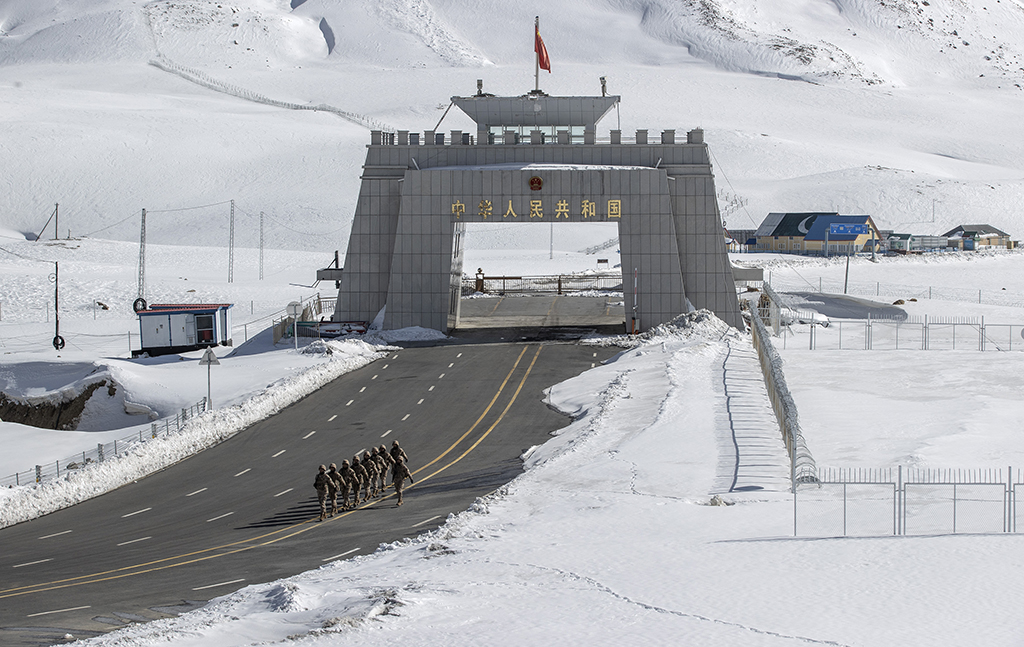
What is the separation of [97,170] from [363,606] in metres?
141

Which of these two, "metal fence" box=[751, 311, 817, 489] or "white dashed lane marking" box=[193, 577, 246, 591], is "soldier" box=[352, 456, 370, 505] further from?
"metal fence" box=[751, 311, 817, 489]

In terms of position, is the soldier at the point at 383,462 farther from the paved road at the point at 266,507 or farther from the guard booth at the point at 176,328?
the guard booth at the point at 176,328

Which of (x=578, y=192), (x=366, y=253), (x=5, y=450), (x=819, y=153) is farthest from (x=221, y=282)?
(x=819, y=153)

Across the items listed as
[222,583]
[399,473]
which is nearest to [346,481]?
[399,473]

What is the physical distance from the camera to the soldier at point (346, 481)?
30.0m

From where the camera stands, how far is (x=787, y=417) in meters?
31.8

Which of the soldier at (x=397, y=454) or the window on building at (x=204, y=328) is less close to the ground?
the window on building at (x=204, y=328)

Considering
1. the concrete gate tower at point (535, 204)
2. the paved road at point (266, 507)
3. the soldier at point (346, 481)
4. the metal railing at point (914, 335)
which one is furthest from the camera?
the concrete gate tower at point (535, 204)

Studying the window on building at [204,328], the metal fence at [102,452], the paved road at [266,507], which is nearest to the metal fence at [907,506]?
the paved road at [266,507]

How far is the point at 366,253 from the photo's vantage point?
5984 centimetres

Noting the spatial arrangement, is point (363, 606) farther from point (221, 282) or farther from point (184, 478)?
point (221, 282)

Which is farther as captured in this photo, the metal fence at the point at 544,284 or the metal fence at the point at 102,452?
the metal fence at the point at 544,284

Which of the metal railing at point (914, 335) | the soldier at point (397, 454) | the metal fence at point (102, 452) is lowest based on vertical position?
the metal fence at point (102, 452)

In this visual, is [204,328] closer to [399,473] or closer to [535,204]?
[535,204]
